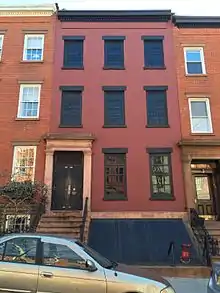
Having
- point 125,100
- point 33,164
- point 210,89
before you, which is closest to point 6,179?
point 33,164

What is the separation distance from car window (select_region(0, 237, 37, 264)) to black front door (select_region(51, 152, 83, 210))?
338 inches

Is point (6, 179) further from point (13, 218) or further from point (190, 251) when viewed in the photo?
point (190, 251)

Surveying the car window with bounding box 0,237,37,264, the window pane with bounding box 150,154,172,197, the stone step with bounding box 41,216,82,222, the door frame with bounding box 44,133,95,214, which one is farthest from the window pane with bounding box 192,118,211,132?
the car window with bounding box 0,237,37,264

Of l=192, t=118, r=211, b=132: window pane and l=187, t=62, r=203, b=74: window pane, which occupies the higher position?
l=187, t=62, r=203, b=74: window pane

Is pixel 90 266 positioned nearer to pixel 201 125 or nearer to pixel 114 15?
pixel 201 125

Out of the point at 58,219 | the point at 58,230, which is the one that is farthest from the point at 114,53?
the point at 58,230

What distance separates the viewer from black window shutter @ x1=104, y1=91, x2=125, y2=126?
1521cm

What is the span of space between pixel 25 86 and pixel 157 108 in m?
7.54

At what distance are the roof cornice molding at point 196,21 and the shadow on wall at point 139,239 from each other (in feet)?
38.3

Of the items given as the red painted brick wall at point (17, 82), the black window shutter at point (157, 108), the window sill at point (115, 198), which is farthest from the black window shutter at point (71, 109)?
the window sill at point (115, 198)

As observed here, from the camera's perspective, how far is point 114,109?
608 inches

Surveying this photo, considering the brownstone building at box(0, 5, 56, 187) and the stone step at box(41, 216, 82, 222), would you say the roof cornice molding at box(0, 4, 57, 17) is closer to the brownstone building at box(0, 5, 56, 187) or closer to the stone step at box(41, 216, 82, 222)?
the brownstone building at box(0, 5, 56, 187)

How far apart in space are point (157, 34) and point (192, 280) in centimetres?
1374

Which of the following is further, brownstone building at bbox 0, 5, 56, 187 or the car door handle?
brownstone building at bbox 0, 5, 56, 187
